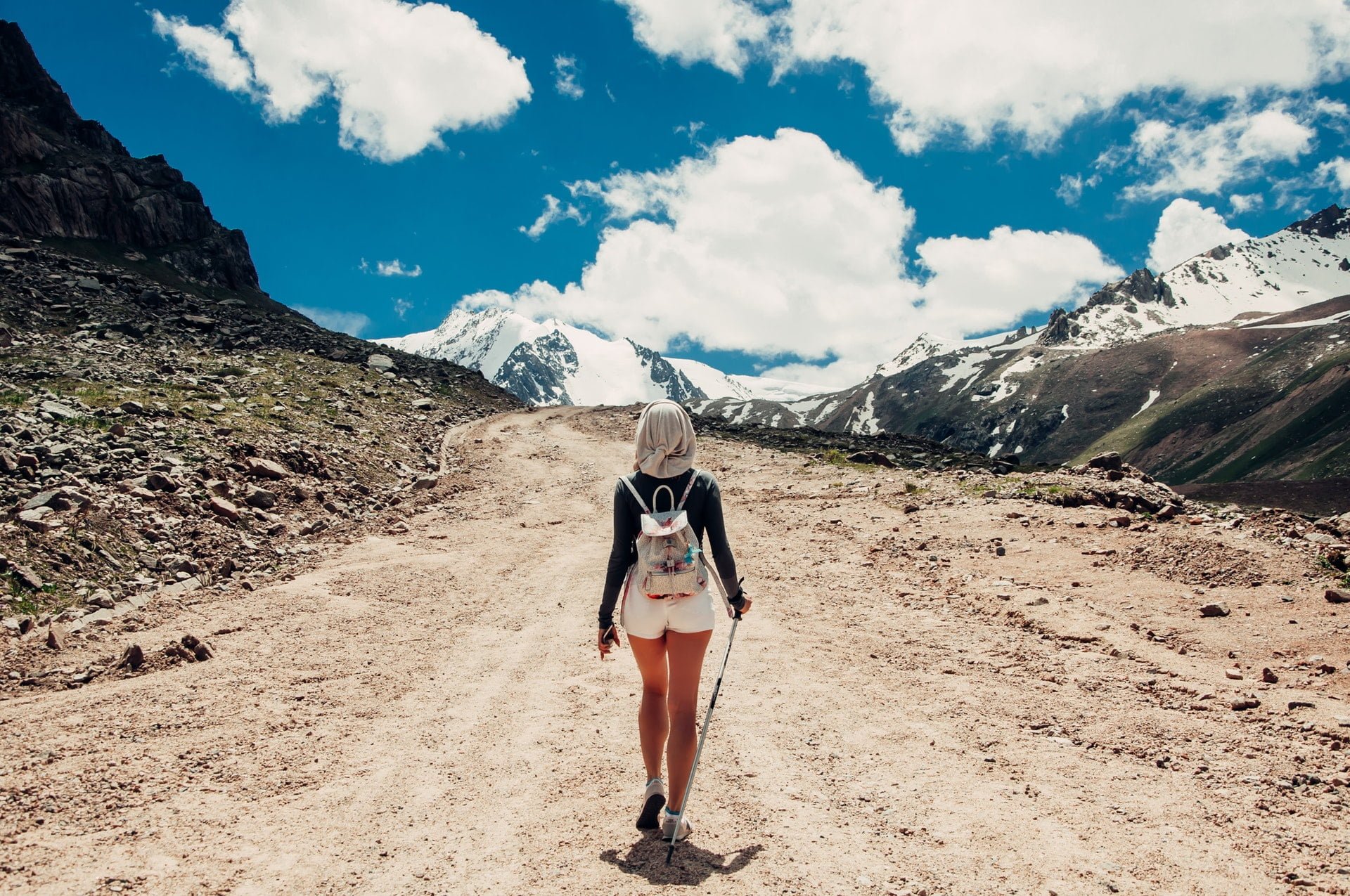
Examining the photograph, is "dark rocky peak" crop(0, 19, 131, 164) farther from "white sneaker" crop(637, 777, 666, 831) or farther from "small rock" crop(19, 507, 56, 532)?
"white sneaker" crop(637, 777, 666, 831)

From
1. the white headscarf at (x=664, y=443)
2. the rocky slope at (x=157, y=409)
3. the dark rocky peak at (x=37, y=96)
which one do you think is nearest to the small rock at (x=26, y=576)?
the rocky slope at (x=157, y=409)

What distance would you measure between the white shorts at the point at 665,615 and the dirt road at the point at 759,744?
1536 millimetres

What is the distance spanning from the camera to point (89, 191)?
208ft

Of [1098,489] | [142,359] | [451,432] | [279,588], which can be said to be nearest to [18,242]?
[142,359]

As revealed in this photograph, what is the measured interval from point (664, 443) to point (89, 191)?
77.1m

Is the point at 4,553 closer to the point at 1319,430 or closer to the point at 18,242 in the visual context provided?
the point at 18,242

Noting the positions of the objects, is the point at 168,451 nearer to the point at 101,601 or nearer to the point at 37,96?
the point at 101,601

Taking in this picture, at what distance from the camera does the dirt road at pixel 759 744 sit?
536 cm

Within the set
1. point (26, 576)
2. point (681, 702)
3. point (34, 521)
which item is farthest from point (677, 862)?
point (34, 521)

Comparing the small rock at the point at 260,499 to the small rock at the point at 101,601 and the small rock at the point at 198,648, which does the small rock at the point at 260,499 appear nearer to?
the small rock at the point at 101,601

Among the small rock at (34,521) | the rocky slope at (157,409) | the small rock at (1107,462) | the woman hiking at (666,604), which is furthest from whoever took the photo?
the small rock at (1107,462)

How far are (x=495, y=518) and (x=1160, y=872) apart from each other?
17.7 meters

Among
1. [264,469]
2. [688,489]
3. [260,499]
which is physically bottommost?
[260,499]

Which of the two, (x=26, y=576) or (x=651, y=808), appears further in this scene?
(x=26, y=576)
